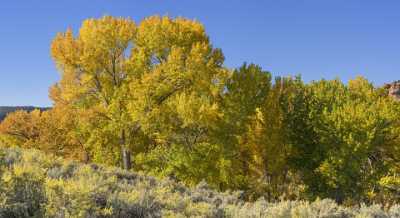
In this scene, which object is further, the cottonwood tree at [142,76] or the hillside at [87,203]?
the cottonwood tree at [142,76]

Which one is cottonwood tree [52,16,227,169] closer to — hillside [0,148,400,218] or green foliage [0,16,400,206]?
green foliage [0,16,400,206]

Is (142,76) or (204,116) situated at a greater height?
(142,76)

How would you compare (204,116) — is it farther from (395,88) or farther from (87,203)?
(395,88)

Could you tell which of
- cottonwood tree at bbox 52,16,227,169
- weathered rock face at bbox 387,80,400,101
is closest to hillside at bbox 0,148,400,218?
cottonwood tree at bbox 52,16,227,169

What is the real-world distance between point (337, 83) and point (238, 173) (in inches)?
552

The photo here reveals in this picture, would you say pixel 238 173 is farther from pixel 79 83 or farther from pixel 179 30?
pixel 79 83

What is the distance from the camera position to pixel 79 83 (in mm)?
24438

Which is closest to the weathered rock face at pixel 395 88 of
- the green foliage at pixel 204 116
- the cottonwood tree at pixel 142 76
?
the green foliage at pixel 204 116

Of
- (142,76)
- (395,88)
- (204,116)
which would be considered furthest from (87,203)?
(395,88)

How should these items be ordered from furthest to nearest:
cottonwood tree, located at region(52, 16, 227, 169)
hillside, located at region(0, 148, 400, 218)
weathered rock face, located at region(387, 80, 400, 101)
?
weathered rock face, located at region(387, 80, 400, 101), cottonwood tree, located at region(52, 16, 227, 169), hillside, located at region(0, 148, 400, 218)

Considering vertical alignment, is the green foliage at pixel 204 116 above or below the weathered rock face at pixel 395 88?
below

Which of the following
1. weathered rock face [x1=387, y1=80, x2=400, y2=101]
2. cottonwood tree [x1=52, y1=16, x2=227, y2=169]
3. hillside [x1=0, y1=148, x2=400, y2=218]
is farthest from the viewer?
weathered rock face [x1=387, y1=80, x2=400, y2=101]

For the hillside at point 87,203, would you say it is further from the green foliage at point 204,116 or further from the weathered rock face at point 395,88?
the weathered rock face at point 395,88

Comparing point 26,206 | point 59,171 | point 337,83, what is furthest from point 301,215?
point 337,83
